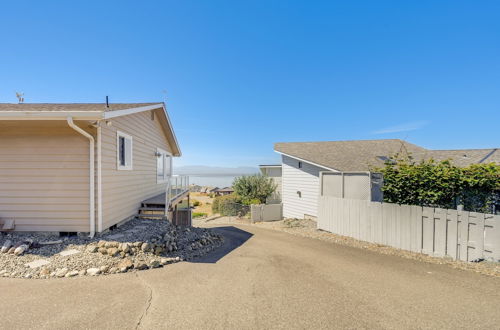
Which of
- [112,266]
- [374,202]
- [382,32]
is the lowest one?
[112,266]

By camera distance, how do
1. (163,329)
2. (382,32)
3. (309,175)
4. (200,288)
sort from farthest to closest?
1. (309,175)
2. (382,32)
3. (200,288)
4. (163,329)

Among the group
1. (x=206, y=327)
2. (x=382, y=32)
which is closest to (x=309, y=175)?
(x=382, y=32)

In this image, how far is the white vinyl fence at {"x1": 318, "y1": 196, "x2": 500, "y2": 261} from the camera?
4945 millimetres

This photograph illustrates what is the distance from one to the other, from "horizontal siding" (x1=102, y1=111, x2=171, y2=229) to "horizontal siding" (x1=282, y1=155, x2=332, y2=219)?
770cm

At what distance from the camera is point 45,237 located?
5574 millimetres

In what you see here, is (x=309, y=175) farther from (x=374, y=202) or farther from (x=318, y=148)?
(x=374, y=202)

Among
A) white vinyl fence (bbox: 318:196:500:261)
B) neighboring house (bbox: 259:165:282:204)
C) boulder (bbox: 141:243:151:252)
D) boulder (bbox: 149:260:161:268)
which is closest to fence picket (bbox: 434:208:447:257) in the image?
white vinyl fence (bbox: 318:196:500:261)

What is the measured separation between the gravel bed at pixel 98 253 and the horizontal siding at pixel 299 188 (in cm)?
730

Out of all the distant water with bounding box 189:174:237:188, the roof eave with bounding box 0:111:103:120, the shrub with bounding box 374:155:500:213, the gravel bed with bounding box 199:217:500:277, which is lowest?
the distant water with bounding box 189:174:237:188

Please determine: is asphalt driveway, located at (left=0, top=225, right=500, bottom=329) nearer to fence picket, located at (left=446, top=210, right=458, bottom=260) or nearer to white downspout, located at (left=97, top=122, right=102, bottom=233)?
fence picket, located at (left=446, top=210, right=458, bottom=260)

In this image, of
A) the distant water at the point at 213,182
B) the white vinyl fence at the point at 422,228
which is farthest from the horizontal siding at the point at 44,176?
the distant water at the point at 213,182

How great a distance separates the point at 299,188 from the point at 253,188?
5517mm

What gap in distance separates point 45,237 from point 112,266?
8.80 ft

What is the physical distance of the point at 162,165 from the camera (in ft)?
39.4
